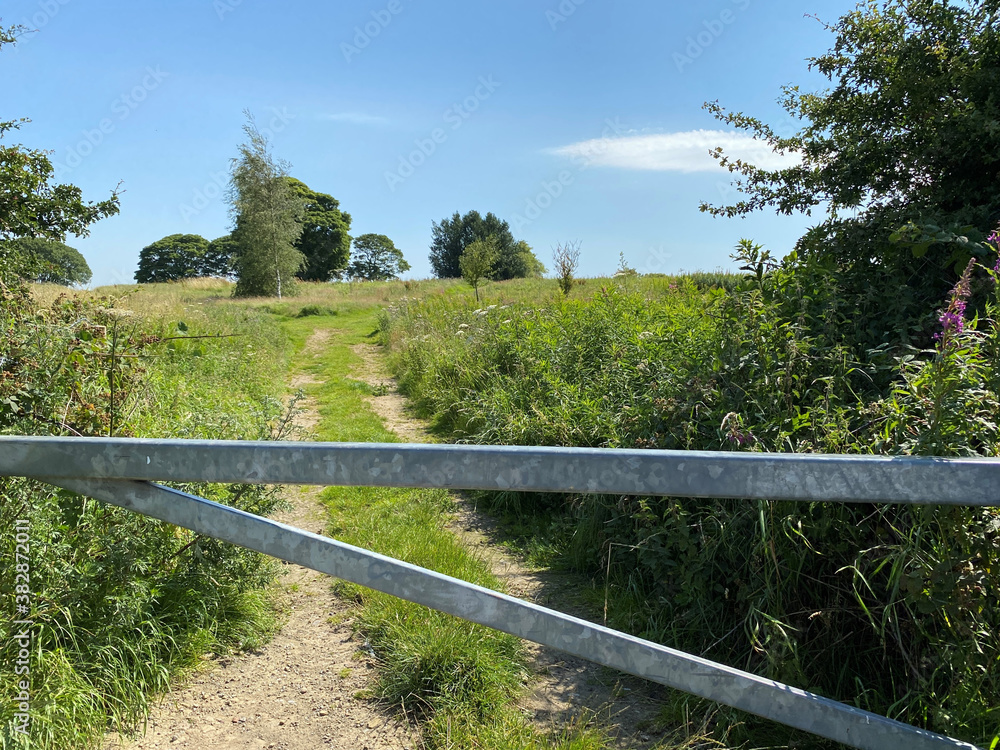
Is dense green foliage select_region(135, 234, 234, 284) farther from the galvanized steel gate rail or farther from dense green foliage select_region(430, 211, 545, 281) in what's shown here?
the galvanized steel gate rail

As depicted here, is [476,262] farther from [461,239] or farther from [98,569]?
[461,239]

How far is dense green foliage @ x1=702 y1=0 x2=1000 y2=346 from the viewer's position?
3529 millimetres

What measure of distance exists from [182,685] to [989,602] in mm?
3204

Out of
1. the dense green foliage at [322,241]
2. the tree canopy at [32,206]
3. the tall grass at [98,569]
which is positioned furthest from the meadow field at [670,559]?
the dense green foliage at [322,241]

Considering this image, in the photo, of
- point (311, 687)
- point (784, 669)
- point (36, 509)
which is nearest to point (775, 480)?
point (784, 669)

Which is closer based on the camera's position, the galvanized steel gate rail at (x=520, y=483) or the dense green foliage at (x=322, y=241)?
the galvanized steel gate rail at (x=520, y=483)

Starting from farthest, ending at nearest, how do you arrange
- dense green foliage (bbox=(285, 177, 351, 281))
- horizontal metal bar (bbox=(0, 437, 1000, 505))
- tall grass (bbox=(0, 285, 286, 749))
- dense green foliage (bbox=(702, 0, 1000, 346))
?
1. dense green foliage (bbox=(285, 177, 351, 281))
2. dense green foliage (bbox=(702, 0, 1000, 346))
3. tall grass (bbox=(0, 285, 286, 749))
4. horizontal metal bar (bbox=(0, 437, 1000, 505))

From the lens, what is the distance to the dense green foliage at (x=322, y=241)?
176ft

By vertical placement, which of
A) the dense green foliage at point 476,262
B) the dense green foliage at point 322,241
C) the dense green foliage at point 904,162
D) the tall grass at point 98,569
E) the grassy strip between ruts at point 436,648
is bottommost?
the grassy strip between ruts at point 436,648

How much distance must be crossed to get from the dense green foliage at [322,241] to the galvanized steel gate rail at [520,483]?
53.2 m

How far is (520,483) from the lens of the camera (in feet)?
4.08

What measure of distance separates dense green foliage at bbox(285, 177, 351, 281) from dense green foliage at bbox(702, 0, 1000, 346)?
50.6 m

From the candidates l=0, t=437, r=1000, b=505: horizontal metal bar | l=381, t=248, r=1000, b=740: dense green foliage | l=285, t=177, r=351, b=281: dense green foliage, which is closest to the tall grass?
l=0, t=437, r=1000, b=505: horizontal metal bar

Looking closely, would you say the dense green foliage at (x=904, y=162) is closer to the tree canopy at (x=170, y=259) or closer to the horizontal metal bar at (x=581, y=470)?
the horizontal metal bar at (x=581, y=470)
